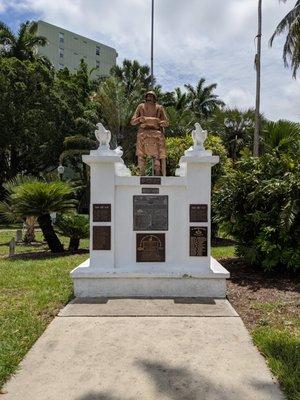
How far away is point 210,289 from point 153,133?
3042mm

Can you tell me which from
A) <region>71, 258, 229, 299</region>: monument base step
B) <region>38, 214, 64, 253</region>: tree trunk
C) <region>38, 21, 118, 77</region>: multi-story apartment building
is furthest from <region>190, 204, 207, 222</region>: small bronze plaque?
<region>38, 21, 118, 77</region>: multi-story apartment building

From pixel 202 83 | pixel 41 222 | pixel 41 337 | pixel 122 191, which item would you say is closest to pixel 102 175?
pixel 122 191

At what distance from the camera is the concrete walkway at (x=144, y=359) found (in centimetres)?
360

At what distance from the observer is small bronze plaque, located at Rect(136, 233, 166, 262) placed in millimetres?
7301

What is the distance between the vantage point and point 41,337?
16.2 feet

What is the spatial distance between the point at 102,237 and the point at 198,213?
1664mm

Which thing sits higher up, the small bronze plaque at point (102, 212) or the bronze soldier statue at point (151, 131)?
the bronze soldier statue at point (151, 131)

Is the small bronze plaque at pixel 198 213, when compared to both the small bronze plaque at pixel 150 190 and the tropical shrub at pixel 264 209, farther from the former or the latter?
the tropical shrub at pixel 264 209

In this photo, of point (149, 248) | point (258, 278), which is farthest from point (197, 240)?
point (258, 278)

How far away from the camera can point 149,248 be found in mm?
7312

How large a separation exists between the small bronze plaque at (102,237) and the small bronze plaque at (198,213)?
4.70 feet

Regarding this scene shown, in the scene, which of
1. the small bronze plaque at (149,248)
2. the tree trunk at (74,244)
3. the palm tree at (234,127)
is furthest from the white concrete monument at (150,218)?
the palm tree at (234,127)

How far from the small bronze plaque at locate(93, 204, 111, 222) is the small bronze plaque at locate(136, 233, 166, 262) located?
0.61 m

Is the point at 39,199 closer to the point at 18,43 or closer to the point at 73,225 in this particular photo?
the point at 73,225
